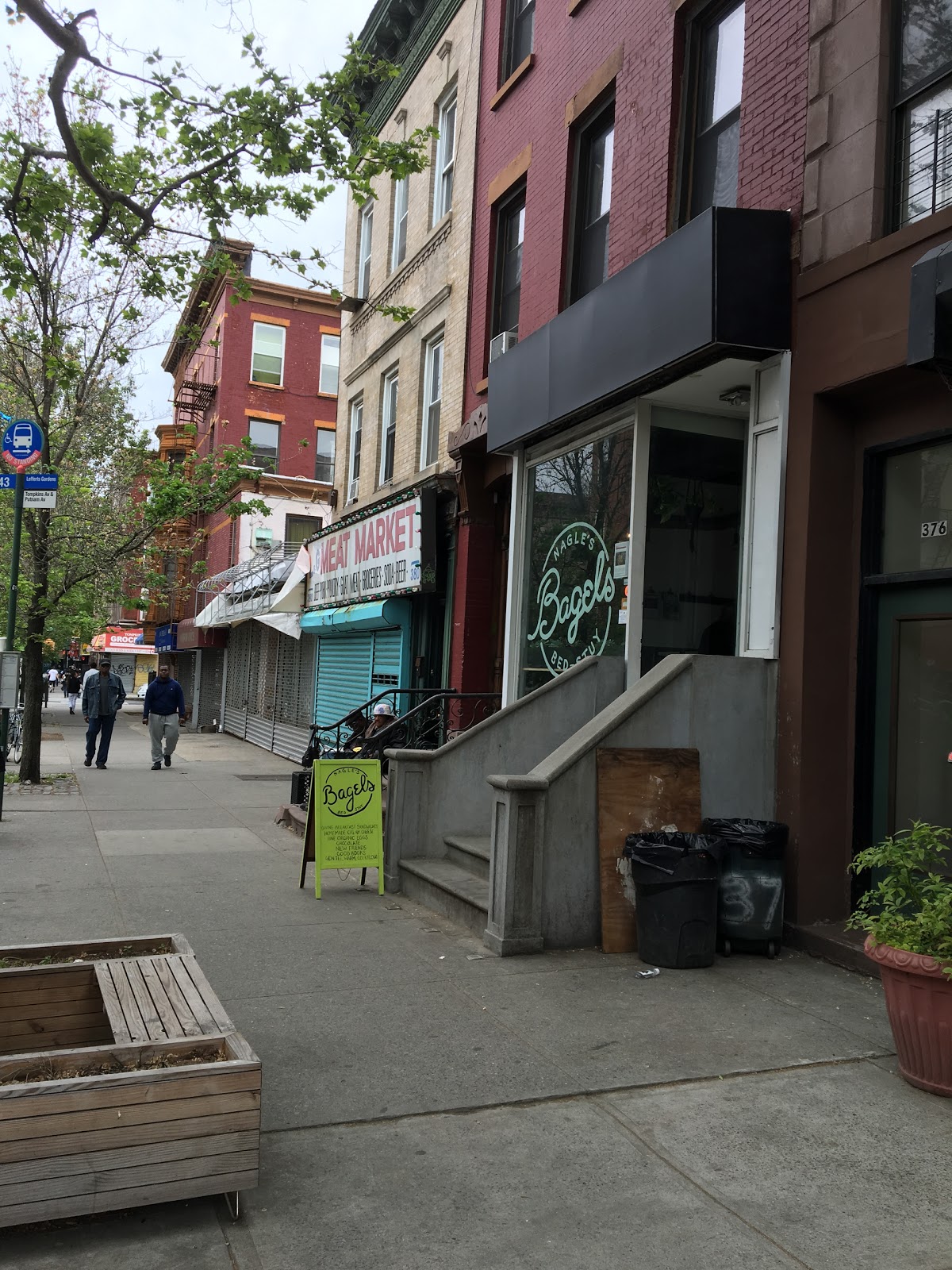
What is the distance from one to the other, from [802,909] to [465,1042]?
111 inches

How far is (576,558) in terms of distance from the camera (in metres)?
9.95

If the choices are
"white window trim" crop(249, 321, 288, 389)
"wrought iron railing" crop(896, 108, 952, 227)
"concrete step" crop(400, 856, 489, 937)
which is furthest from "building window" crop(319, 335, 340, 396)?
"wrought iron railing" crop(896, 108, 952, 227)

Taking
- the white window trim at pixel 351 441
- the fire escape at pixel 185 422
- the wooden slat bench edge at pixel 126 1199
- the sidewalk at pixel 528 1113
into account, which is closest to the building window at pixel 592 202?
the sidewalk at pixel 528 1113

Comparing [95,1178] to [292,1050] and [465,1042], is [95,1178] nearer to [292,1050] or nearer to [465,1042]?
[292,1050]

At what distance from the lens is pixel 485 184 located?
528 inches

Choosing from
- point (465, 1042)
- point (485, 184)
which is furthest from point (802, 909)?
point (485, 184)

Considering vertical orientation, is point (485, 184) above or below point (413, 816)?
above

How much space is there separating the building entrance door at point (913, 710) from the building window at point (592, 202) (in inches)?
→ 209

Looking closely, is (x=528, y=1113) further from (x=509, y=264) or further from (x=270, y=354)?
(x=270, y=354)

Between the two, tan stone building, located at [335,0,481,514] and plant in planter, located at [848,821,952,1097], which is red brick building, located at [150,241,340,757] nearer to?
tan stone building, located at [335,0,481,514]

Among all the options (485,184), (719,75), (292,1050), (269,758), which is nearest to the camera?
(292,1050)

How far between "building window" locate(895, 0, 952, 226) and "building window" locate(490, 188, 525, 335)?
6.34 meters

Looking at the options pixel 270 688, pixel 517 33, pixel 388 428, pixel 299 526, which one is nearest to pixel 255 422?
pixel 299 526

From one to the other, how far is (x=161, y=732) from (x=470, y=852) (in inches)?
450
